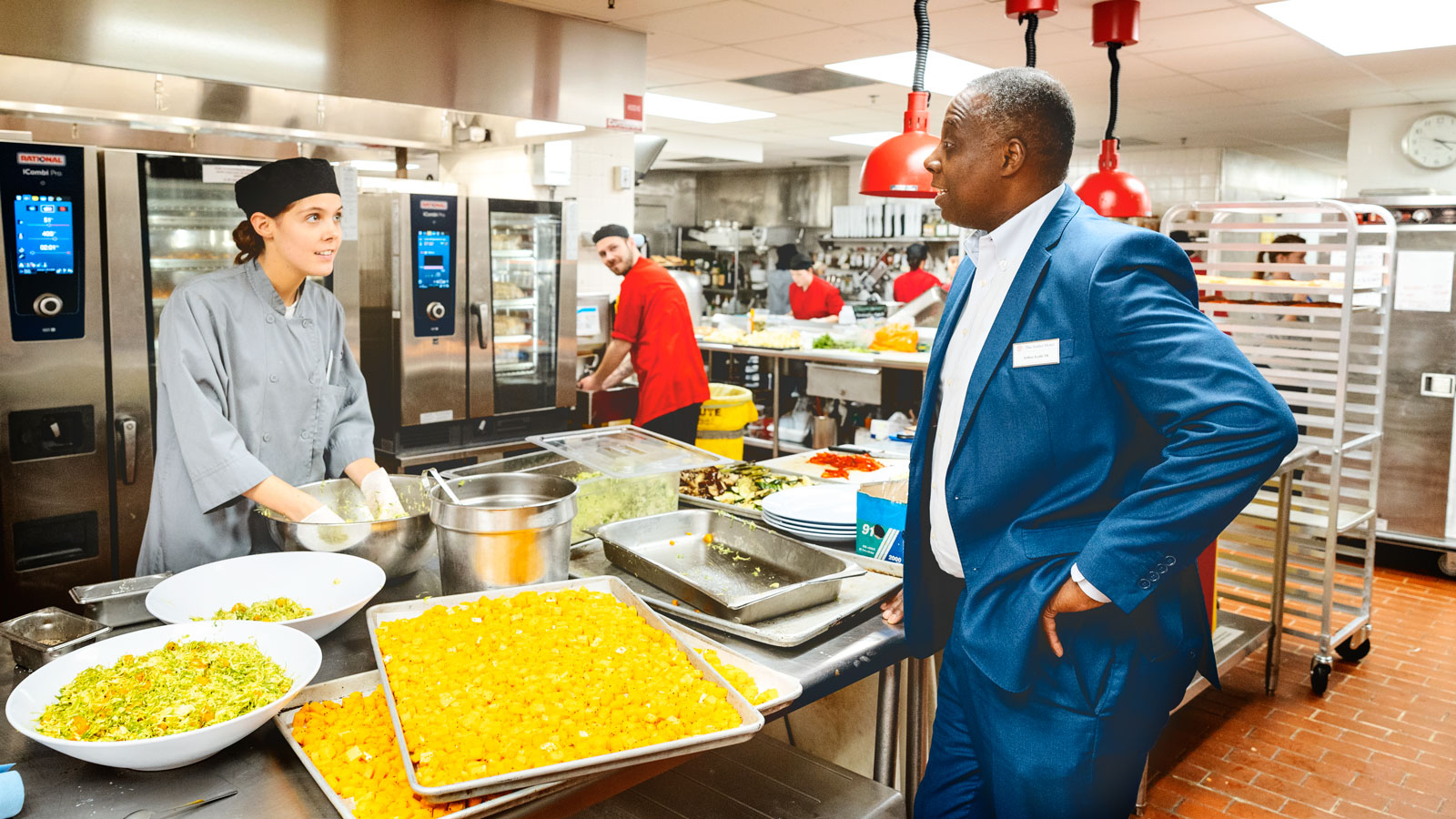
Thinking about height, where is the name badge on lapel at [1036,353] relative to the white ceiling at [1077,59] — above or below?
below

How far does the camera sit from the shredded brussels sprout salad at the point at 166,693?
1.47m

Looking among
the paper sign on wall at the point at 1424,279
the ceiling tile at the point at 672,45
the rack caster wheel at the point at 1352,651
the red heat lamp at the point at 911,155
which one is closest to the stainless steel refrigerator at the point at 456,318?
the ceiling tile at the point at 672,45

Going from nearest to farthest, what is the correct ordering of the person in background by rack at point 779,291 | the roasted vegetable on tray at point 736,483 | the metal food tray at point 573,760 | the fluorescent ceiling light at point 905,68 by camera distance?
the metal food tray at point 573,760 < the roasted vegetable on tray at point 736,483 < the fluorescent ceiling light at point 905,68 < the person in background by rack at point 779,291

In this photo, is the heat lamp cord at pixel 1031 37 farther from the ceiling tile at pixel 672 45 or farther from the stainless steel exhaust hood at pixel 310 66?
the ceiling tile at pixel 672 45

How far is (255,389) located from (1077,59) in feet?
18.7

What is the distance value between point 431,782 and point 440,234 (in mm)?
4029

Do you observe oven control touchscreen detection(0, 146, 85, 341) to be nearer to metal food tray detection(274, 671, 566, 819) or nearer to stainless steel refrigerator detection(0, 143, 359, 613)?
stainless steel refrigerator detection(0, 143, 359, 613)

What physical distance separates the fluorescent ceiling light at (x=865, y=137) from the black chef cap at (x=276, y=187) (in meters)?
8.43

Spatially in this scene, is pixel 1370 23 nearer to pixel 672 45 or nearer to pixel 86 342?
pixel 672 45

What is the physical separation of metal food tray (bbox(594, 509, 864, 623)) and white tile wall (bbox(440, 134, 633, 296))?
380 centimetres

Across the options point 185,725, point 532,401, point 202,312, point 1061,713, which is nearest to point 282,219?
point 202,312

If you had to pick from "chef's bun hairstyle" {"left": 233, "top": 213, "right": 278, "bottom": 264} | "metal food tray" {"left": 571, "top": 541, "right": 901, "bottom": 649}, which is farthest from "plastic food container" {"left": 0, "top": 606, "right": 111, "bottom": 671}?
"chef's bun hairstyle" {"left": 233, "top": 213, "right": 278, "bottom": 264}

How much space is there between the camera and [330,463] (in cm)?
298

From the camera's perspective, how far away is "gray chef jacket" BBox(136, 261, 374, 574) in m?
2.49
